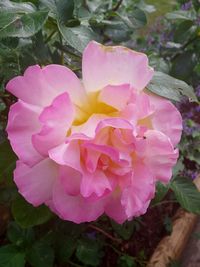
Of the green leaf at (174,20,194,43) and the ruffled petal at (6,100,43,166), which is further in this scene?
the green leaf at (174,20,194,43)

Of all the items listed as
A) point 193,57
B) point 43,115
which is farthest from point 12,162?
point 193,57

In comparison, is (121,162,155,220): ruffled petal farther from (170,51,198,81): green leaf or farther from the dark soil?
the dark soil

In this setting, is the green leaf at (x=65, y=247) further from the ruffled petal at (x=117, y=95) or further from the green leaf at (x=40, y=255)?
the ruffled petal at (x=117, y=95)

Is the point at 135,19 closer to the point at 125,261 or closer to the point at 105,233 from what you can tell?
the point at 105,233

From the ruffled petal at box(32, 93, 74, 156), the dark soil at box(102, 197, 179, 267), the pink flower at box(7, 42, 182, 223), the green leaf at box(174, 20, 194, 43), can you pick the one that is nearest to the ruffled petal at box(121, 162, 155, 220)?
the pink flower at box(7, 42, 182, 223)

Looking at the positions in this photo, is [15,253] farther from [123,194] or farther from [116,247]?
[123,194]

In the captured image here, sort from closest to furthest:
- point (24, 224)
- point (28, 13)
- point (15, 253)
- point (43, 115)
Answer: point (43, 115), point (28, 13), point (24, 224), point (15, 253)

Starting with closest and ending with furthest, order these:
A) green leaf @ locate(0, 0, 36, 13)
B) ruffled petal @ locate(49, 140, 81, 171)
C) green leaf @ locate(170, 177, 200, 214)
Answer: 1. ruffled petal @ locate(49, 140, 81, 171)
2. green leaf @ locate(0, 0, 36, 13)
3. green leaf @ locate(170, 177, 200, 214)
